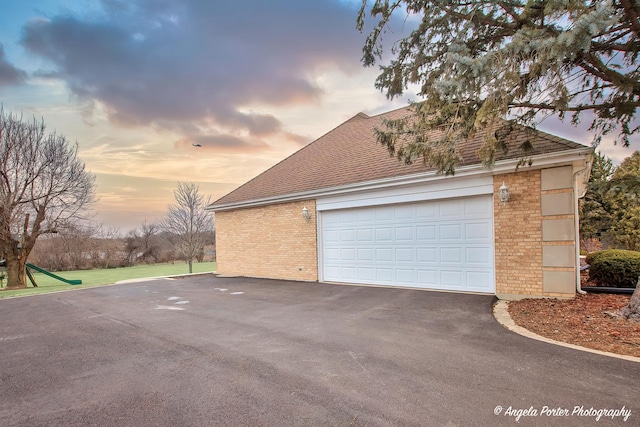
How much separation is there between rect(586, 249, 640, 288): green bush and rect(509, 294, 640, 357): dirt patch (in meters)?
1.96

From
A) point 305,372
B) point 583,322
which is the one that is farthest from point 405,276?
point 305,372

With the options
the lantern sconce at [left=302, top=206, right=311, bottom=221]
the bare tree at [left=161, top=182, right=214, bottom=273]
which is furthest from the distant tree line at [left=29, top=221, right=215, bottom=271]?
the lantern sconce at [left=302, top=206, right=311, bottom=221]

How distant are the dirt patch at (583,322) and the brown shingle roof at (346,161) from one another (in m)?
3.25

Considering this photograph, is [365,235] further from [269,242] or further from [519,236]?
[269,242]

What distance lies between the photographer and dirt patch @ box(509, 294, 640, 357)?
4.48m

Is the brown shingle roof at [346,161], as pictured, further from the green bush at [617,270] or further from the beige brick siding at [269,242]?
the green bush at [617,270]

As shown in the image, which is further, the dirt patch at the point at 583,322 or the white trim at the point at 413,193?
the white trim at the point at 413,193

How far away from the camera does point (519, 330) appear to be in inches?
205

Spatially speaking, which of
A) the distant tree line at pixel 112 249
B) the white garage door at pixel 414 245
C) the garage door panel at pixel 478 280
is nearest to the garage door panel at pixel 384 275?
the white garage door at pixel 414 245

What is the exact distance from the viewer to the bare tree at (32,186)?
15.4 m

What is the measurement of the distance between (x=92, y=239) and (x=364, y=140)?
27082 millimetres

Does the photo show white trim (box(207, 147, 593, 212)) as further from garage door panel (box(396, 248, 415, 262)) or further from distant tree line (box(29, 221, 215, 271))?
distant tree line (box(29, 221, 215, 271))

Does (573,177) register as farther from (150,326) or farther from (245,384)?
(150,326)

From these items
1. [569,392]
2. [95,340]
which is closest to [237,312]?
[95,340]
